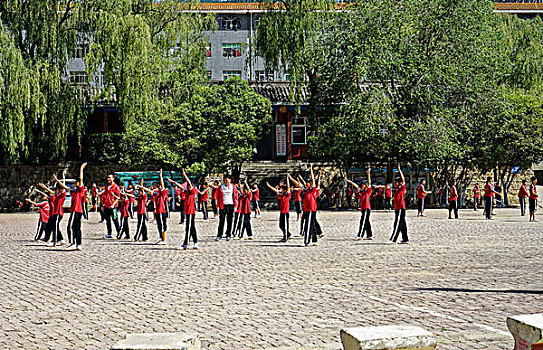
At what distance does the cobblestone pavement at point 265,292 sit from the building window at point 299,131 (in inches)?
1107

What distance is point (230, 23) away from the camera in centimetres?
5991

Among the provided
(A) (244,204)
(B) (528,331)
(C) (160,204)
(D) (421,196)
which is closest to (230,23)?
(D) (421,196)

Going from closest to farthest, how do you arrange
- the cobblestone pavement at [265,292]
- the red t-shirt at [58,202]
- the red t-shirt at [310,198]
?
the cobblestone pavement at [265,292] → the red t-shirt at [310,198] → the red t-shirt at [58,202]

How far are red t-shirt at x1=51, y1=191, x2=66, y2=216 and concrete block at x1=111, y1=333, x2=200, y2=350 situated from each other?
49.8 feet

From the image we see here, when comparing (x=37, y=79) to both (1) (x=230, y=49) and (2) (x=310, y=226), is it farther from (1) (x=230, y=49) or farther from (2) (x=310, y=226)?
(1) (x=230, y=49)

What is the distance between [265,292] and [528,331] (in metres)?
6.65

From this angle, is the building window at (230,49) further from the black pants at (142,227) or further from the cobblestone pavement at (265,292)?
the cobblestone pavement at (265,292)

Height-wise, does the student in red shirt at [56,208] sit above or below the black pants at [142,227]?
above

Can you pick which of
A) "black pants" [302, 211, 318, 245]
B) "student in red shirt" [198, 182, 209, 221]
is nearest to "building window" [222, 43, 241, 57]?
"student in red shirt" [198, 182, 209, 221]

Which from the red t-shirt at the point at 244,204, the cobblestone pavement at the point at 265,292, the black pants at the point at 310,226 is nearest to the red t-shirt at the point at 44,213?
the cobblestone pavement at the point at 265,292

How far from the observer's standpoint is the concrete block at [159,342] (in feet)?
13.2

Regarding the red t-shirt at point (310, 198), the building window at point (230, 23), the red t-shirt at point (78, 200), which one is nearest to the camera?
the red t-shirt at point (78, 200)

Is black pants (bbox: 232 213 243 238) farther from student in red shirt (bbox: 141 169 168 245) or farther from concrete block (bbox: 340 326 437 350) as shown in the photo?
concrete block (bbox: 340 326 437 350)

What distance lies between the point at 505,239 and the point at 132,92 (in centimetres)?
2478
